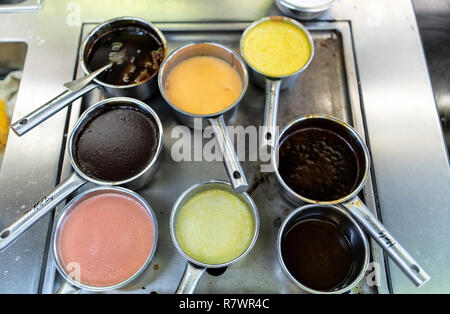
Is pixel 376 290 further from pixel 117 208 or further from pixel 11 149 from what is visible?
pixel 11 149

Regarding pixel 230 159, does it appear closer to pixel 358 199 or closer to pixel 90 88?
pixel 358 199

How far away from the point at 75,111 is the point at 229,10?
1.10 m

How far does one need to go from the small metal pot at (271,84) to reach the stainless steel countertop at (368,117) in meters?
0.25

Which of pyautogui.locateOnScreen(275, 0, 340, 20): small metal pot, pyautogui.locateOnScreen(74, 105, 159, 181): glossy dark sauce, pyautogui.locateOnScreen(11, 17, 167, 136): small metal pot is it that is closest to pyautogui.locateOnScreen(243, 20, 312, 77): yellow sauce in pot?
pyautogui.locateOnScreen(275, 0, 340, 20): small metal pot

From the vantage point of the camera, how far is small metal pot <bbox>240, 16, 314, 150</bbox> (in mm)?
1630

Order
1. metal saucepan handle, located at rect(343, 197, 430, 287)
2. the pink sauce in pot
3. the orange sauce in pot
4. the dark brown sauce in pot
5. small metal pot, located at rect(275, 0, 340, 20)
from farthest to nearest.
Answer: small metal pot, located at rect(275, 0, 340, 20)
the orange sauce in pot
the dark brown sauce in pot
the pink sauce in pot
metal saucepan handle, located at rect(343, 197, 430, 287)

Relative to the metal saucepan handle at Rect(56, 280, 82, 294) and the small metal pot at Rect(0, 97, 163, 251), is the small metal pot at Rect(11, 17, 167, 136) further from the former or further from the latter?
the metal saucepan handle at Rect(56, 280, 82, 294)

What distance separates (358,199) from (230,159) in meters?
0.59

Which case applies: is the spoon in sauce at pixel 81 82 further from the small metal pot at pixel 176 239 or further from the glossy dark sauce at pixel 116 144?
the small metal pot at pixel 176 239

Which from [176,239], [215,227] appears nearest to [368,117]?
[215,227]

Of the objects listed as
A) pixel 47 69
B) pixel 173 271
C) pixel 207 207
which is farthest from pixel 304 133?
pixel 47 69

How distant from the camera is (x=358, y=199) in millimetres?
1508

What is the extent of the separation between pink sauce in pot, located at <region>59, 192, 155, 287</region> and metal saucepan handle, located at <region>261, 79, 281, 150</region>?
0.65 metres

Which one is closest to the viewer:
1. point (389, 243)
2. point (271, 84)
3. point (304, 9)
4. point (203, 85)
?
point (389, 243)
